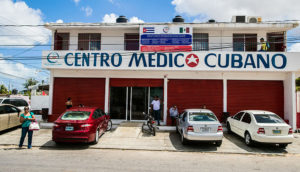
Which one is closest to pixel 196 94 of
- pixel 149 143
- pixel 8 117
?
pixel 149 143

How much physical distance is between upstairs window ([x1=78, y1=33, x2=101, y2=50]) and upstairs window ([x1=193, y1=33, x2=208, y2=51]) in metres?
7.18

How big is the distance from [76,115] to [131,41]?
7541 millimetres

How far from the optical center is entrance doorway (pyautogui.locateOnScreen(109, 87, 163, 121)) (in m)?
13.6

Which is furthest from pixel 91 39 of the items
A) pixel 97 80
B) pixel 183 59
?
pixel 183 59

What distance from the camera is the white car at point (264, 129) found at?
8.03m

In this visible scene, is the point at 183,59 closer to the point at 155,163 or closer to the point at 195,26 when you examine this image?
the point at 195,26

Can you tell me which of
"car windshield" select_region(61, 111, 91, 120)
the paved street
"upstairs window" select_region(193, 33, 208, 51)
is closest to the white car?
the paved street

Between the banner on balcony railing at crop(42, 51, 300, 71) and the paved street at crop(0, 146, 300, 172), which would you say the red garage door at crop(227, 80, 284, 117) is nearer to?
the banner on balcony railing at crop(42, 51, 300, 71)

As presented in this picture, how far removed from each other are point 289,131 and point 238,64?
5.34 metres

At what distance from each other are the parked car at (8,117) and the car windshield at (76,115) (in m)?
4.30

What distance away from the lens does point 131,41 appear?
14.3 m

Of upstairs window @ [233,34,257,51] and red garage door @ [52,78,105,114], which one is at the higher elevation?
upstairs window @ [233,34,257,51]

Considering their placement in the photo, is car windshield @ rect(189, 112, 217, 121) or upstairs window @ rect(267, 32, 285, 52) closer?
car windshield @ rect(189, 112, 217, 121)

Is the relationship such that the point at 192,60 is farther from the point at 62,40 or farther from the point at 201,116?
the point at 62,40
